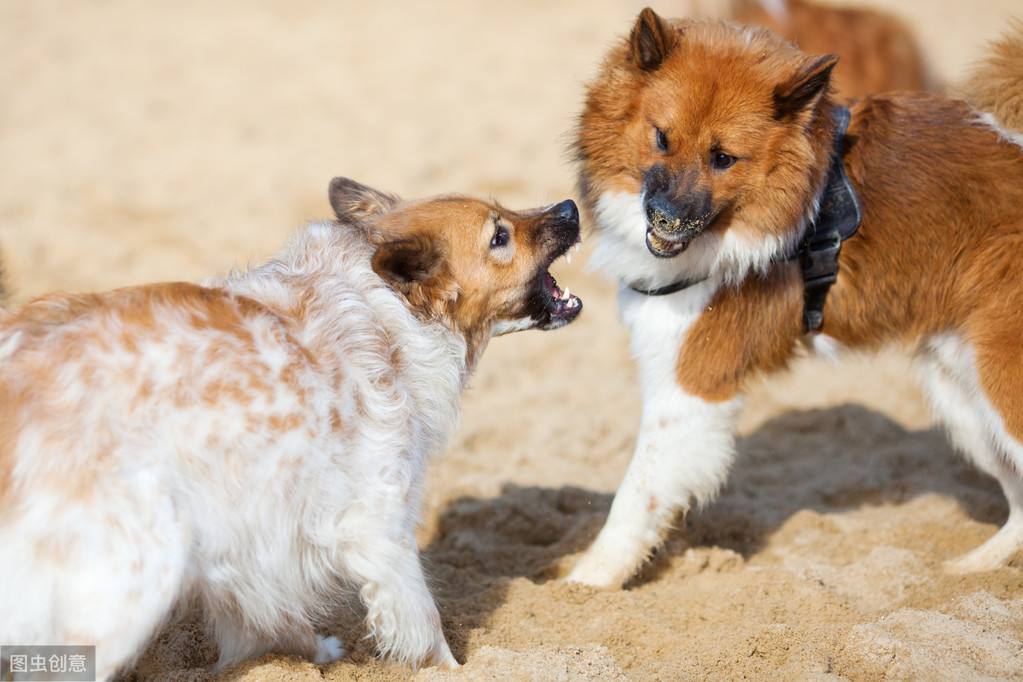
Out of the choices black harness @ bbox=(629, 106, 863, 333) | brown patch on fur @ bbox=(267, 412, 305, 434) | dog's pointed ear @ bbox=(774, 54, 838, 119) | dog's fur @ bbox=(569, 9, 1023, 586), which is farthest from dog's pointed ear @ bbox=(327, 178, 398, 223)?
dog's pointed ear @ bbox=(774, 54, 838, 119)

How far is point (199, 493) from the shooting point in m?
3.06

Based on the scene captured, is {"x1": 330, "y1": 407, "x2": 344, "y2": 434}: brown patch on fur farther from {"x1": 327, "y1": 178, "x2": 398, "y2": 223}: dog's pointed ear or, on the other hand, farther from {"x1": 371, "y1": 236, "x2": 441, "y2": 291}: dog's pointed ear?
{"x1": 327, "y1": 178, "x2": 398, "y2": 223}: dog's pointed ear

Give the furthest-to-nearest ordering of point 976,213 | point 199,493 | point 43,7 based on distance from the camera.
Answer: point 43,7, point 976,213, point 199,493

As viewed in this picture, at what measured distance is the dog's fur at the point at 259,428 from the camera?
2861mm

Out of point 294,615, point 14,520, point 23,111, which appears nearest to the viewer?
point 14,520

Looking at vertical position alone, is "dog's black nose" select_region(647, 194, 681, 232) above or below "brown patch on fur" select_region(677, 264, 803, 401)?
above

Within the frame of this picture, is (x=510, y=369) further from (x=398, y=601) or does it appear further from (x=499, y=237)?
(x=398, y=601)

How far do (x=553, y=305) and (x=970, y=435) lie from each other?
225 centimetres

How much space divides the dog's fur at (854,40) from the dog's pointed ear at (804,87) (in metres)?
4.07

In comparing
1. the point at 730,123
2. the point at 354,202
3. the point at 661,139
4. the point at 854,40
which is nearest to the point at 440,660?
the point at 354,202

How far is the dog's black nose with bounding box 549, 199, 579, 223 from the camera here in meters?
4.21

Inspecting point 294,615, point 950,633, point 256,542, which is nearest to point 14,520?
point 256,542

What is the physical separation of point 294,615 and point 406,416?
0.80 meters

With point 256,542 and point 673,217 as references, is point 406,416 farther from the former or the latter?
point 673,217
